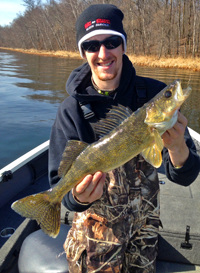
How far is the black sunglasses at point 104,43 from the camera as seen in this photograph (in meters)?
2.32

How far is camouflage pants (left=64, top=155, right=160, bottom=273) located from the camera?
213 centimetres

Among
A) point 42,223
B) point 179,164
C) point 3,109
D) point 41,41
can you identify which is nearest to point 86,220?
point 42,223

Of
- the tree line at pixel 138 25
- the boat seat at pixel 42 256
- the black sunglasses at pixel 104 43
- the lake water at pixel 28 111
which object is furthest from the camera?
the tree line at pixel 138 25

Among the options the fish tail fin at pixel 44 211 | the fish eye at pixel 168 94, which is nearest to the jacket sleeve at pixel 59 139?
the fish tail fin at pixel 44 211

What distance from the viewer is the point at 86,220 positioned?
7.23 feet

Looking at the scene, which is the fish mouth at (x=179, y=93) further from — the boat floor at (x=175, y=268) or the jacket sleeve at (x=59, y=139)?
the boat floor at (x=175, y=268)

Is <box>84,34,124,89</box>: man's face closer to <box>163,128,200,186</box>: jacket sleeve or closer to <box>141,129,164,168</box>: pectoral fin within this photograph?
<box>141,129,164,168</box>: pectoral fin

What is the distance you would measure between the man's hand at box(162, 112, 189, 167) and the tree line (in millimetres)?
33118

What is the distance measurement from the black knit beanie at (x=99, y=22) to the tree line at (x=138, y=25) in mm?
32648

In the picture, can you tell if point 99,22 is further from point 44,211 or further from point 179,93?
point 44,211

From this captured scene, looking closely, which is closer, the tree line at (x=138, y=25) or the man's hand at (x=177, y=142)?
the man's hand at (x=177, y=142)

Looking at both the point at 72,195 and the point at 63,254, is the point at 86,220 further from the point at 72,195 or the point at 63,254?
the point at 63,254

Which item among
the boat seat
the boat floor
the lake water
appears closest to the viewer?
the boat seat

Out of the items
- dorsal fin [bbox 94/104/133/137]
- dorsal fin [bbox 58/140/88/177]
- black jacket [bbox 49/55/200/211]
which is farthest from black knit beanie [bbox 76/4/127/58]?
dorsal fin [bbox 58/140/88/177]
